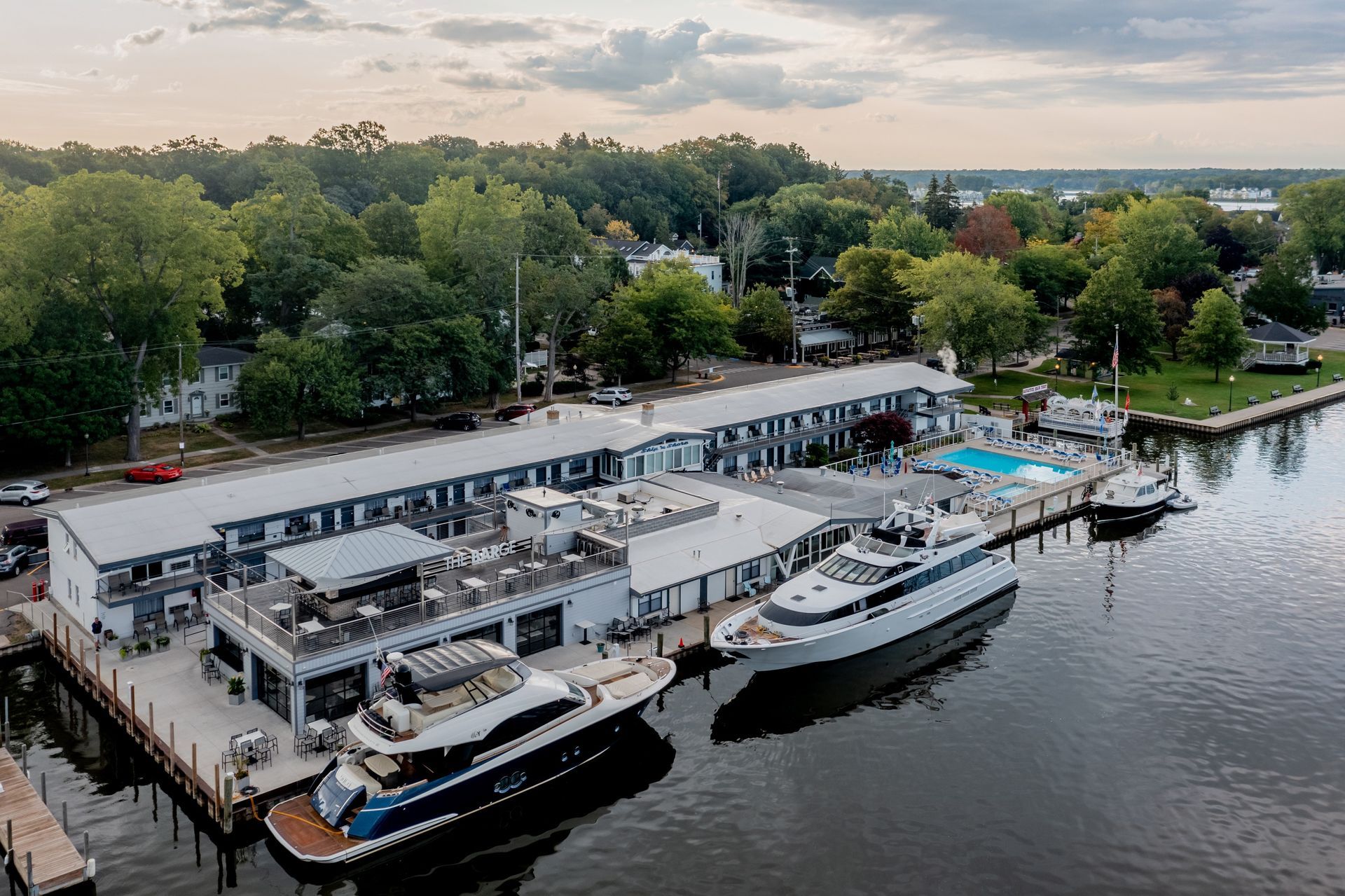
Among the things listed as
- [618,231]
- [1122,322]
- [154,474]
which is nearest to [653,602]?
[154,474]

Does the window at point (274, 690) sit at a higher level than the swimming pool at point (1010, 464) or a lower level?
lower

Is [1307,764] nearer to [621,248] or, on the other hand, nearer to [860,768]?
[860,768]

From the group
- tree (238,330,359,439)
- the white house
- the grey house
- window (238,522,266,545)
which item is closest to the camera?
window (238,522,266,545)

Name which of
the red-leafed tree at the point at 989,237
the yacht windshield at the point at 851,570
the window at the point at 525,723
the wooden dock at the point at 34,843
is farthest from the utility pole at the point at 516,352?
the red-leafed tree at the point at 989,237

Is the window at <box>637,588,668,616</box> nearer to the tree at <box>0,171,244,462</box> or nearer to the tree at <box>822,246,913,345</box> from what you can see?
the tree at <box>0,171,244,462</box>

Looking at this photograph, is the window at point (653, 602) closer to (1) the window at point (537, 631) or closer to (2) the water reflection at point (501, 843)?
(1) the window at point (537, 631)

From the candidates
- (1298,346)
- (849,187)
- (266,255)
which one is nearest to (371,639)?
(266,255)

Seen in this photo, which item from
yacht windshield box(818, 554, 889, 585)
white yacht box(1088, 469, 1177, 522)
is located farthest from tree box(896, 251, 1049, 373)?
yacht windshield box(818, 554, 889, 585)
